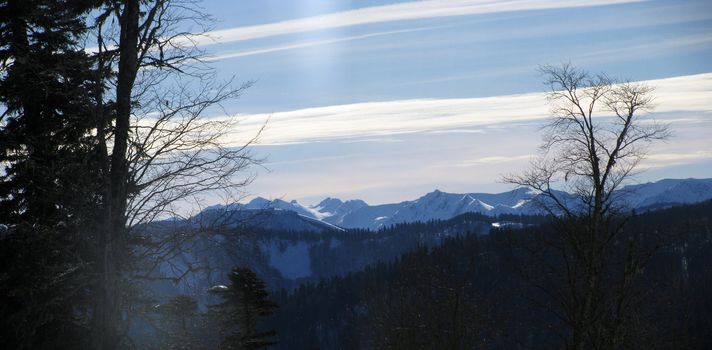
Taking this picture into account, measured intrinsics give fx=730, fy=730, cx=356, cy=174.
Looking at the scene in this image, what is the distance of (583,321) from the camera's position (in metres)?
16.7

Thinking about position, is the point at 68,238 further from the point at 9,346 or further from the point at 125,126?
the point at 9,346

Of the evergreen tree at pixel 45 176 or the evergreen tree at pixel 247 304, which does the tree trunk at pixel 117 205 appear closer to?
the evergreen tree at pixel 45 176

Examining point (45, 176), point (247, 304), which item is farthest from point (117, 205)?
point (247, 304)

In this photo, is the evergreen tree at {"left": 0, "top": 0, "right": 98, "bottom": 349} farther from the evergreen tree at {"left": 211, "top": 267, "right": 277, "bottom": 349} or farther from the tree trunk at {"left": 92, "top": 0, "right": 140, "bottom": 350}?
the evergreen tree at {"left": 211, "top": 267, "right": 277, "bottom": 349}

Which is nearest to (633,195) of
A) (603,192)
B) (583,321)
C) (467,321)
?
(603,192)

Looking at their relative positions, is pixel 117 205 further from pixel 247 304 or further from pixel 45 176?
pixel 247 304

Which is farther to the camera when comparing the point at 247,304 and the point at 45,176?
the point at 247,304

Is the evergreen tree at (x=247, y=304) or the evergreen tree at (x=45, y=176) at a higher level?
the evergreen tree at (x=45, y=176)

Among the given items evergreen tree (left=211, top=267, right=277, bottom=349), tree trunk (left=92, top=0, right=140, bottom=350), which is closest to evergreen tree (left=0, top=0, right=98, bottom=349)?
tree trunk (left=92, top=0, right=140, bottom=350)

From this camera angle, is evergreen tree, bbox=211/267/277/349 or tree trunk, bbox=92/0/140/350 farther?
evergreen tree, bbox=211/267/277/349

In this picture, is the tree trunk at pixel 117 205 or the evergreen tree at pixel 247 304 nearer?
the tree trunk at pixel 117 205

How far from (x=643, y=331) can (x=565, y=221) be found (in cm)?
1272

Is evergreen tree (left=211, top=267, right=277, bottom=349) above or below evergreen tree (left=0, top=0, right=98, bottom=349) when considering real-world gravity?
below

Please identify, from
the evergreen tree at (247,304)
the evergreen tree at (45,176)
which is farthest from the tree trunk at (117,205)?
the evergreen tree at (247,304)
